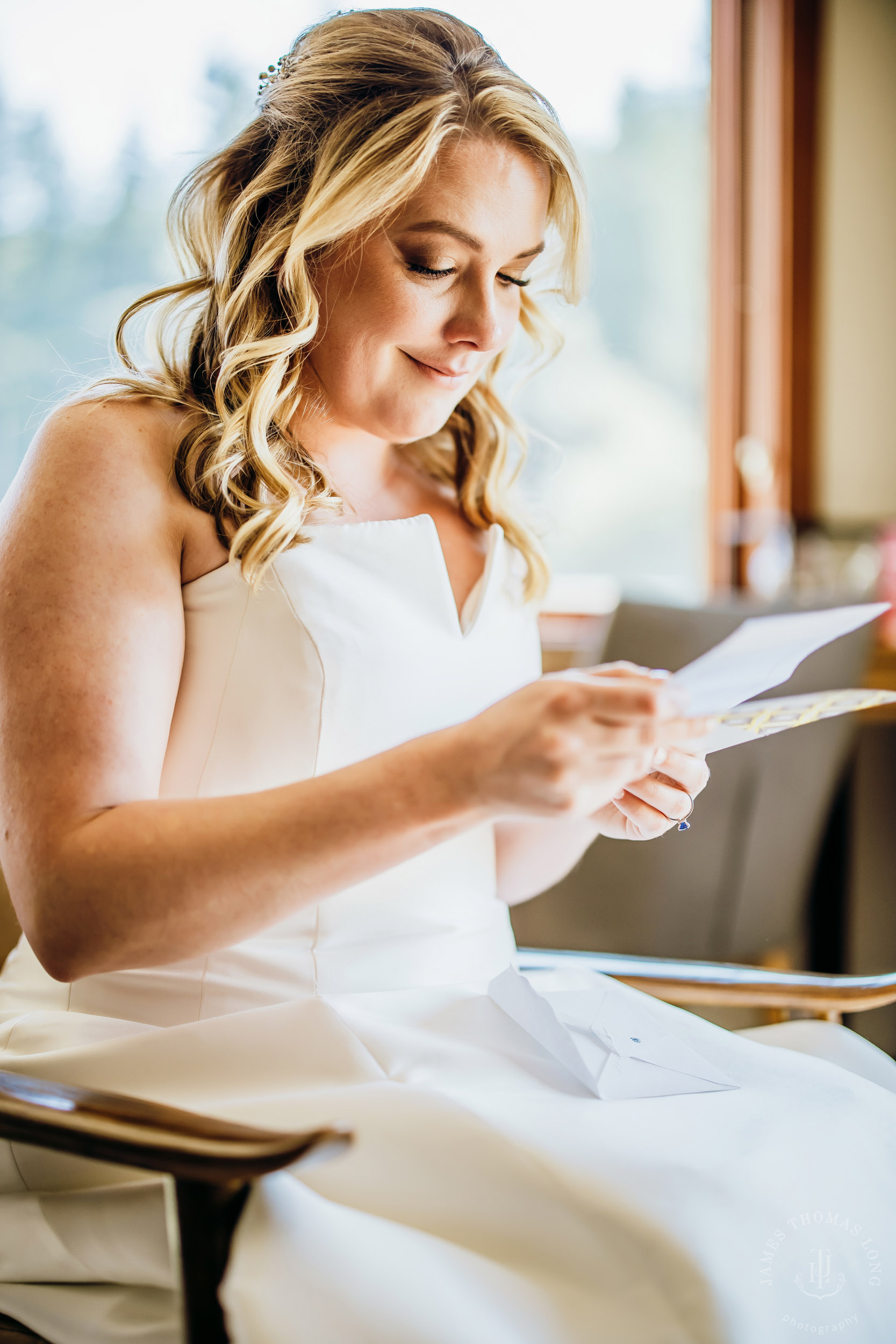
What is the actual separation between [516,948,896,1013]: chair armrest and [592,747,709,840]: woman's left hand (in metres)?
0.20

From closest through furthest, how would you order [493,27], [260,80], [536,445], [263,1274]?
1. [263,1274]
2. [260,80]
3. [493,27]
4. [536,445]

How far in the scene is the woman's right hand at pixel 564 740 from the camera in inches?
27.7

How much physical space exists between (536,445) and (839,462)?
2.90 feet

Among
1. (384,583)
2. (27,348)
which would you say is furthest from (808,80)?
(384,583)

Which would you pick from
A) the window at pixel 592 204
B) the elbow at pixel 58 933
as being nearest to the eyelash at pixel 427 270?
the elbow at pixel 58 933

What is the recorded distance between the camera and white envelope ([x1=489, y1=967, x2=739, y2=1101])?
2.90ft

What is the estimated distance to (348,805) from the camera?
0.76 m

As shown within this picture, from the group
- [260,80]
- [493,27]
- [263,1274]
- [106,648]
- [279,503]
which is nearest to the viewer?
[263,1274]

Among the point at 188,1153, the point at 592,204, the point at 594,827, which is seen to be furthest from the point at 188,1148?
the point at 592,204

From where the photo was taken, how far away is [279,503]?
1.00 m

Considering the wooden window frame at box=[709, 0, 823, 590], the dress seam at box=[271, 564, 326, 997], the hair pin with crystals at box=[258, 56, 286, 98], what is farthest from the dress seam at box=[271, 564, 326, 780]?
the wooden window frame at box=[709, 0, 823, 590]

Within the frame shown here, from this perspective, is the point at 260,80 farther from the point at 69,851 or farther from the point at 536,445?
the point at 536,445

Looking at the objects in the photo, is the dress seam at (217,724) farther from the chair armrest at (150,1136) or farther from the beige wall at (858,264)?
the beige wall at (858,264)

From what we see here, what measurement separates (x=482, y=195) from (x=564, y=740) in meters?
0.59
